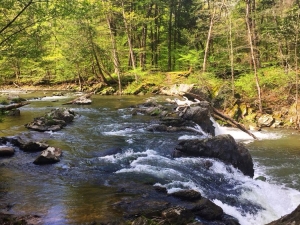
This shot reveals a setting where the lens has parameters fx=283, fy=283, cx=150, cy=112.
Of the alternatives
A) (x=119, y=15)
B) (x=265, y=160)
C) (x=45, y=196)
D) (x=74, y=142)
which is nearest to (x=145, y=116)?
(x=74, y=142)

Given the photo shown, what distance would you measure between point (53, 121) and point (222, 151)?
401 inches

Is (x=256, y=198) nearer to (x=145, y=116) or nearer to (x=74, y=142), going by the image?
(x=74, y=142)

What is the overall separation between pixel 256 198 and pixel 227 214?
1971mm

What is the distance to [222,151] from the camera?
38.9 feet

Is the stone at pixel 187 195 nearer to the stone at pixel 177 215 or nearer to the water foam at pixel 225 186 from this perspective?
the water foam at pixel 225 186


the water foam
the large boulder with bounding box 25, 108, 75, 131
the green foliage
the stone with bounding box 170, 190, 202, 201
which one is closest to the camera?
the stone with bounding box 170, 190, 202, 201

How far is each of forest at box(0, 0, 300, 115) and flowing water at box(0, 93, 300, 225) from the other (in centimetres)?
432

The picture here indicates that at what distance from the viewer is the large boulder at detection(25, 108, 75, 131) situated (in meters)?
15.9

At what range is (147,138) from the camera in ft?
47.0

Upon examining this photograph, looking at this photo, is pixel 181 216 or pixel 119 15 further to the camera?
pixel 119 15

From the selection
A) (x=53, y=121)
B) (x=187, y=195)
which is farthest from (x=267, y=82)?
(x=187, y=195)

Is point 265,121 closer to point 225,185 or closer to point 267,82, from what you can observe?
point 267,82

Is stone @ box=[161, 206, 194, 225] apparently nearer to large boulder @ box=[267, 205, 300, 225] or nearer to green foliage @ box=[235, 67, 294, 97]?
large boulder @ box=[267, 205, 300, 225]

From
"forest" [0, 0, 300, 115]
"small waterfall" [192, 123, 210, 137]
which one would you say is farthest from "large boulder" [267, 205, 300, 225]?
"small waterfall" [192, 123, 210, 137]
